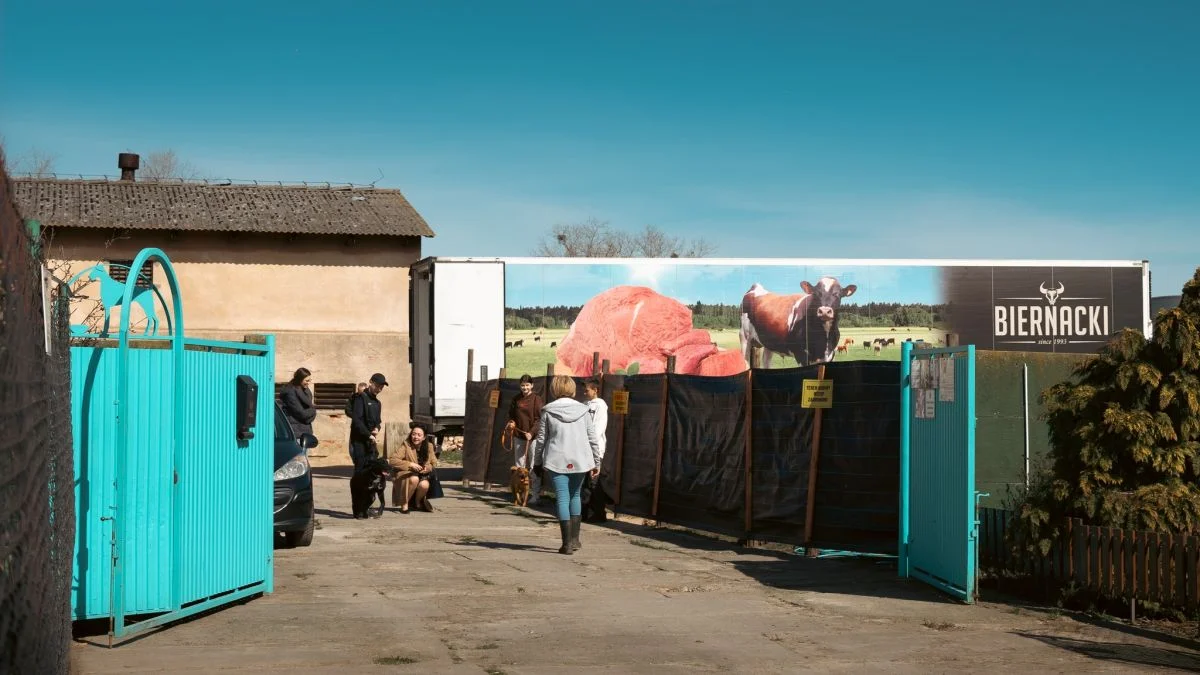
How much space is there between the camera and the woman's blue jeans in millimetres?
13672

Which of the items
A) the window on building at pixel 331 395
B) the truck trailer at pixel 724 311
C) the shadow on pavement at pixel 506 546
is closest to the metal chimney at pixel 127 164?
the window on building at pixel 331 395

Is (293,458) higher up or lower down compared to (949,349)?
lower down

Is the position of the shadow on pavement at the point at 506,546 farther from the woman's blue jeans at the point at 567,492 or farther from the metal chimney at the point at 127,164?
the metal chimney at the point at 127,164

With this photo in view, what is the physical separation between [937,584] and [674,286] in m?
18.0

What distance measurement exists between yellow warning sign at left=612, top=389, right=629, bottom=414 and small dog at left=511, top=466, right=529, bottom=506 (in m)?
2.07

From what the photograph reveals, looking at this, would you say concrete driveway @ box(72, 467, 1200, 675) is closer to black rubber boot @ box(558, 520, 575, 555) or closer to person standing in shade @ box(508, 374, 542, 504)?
black rubber boot @ box(558, 520, 575, 555)

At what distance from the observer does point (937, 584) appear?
10906 mm

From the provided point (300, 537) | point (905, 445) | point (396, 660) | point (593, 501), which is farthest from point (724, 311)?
point (396, 660)

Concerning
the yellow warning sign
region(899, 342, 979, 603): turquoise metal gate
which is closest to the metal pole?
region(899, 342, 979, 603): turquoise metal gate

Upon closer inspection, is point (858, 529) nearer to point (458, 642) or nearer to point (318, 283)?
point (458, 642)

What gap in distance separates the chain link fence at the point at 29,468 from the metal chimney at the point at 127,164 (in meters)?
38.2

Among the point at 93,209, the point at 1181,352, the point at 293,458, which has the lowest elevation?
the point at 293,458

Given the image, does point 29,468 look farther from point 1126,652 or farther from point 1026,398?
point 1026,398

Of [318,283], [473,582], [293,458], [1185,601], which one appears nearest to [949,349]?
[1185,601]
